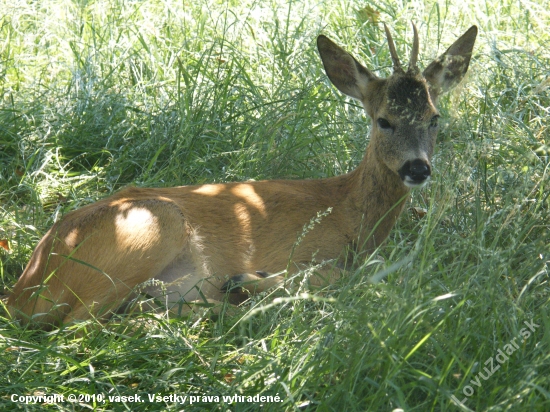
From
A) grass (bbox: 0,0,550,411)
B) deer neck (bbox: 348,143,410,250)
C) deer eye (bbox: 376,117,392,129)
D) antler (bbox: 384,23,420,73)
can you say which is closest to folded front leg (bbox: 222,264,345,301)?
grass (bbox: 0,0,550,411)

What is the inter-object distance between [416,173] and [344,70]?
95 cm

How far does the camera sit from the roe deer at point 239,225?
390cm

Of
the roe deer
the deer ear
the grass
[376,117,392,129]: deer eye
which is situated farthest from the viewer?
the deer ear

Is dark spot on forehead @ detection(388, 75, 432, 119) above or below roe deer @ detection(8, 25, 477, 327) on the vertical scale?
above

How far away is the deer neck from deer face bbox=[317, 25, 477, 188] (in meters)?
0.06

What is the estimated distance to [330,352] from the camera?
2.87 m

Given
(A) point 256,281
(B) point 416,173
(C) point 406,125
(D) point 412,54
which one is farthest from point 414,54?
(A) point 256,281

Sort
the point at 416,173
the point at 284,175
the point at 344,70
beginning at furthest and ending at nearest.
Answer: the point at 284,175 < the point at 344,70 < the point at 416,173

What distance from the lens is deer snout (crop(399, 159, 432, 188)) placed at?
4.22m

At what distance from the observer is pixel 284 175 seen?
17.5ft

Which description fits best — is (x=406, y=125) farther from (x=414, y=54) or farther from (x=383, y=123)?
(x=414, y=54)

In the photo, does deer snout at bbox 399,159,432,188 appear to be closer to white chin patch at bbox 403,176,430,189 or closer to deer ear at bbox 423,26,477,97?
white chin patch at bbox 403,176,430,189

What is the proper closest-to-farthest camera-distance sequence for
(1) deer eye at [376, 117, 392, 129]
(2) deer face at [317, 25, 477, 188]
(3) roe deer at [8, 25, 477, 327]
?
1. (3) roe deer at [8, 25, 477, 327]
2. (2) deer face at [317, 25, 477, 188]
3. (1) deer eye at [376, 117, 392, 129]

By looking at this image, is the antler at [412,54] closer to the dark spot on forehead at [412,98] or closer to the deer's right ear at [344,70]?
the dark spot on forehead at [412,98]
